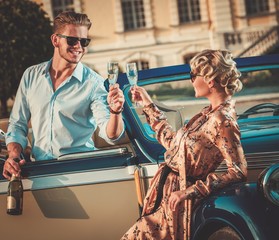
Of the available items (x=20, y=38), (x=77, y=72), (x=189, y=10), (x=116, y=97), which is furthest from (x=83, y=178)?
(x=189, y=10)

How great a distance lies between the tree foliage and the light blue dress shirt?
17.3 metres

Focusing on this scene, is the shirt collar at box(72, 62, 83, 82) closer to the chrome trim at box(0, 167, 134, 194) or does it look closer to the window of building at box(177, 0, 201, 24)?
the chrome trim at box(0, 167, 134, 194)

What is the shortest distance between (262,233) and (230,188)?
348 millimetres

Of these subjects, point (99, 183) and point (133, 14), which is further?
point (133, 14)

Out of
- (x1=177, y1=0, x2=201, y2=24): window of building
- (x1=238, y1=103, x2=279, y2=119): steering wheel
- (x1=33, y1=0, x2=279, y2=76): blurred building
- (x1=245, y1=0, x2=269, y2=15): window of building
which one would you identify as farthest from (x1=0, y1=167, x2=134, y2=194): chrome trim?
(x1=177, y1=0, x2=201, y2=24): window of building

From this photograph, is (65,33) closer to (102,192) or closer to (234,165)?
(102,192)

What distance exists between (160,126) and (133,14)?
3441cm

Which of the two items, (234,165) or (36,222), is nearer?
(234,165)

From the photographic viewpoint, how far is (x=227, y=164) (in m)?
3.84

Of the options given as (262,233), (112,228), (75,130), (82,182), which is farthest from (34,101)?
(262,233)

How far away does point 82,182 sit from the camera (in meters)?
4.71

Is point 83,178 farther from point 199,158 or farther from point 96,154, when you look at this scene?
point 199,158

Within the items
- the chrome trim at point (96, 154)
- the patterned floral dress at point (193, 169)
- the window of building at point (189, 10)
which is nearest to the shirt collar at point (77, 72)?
the chrome trim at point (96, 154)

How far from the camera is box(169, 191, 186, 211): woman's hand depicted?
389 centimetres
